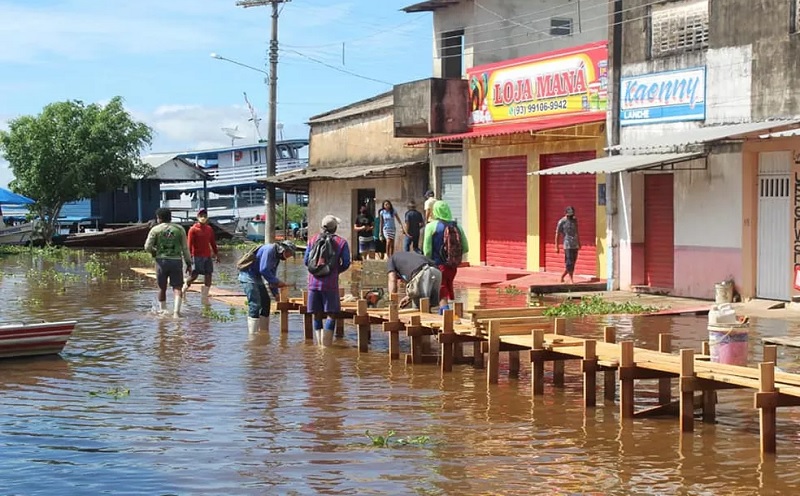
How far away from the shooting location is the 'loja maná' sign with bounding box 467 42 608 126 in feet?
79.1

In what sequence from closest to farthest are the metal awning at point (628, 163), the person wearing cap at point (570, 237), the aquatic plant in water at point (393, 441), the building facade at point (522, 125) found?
1. the aquatic plant in water at point (393, 441)
2. the metal awning at point (628, 163)
3. the person wearing cap at point (570, 237)
4. the building facade at point (522, 125)

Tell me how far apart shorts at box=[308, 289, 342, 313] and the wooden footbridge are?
1.02ft

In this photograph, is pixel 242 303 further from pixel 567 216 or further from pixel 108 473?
pixel 108 473

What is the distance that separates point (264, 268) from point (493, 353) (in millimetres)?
4049

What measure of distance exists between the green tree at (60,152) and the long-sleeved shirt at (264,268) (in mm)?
32265

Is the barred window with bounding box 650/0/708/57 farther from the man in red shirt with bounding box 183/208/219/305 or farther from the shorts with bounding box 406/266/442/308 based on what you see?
the man in red shirt with bounding box 183/208/219/305

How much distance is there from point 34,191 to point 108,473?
1544 inches

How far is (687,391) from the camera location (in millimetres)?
9680

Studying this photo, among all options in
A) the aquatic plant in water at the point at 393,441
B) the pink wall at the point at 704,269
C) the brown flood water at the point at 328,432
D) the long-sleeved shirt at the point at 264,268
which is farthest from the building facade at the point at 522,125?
the aquatic plant in water at the point at 393,441

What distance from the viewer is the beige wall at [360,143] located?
1286 inches

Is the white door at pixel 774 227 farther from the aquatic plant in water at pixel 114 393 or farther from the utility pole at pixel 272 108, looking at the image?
the utility pole at pixel 272 108

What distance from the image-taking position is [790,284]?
19141 mm

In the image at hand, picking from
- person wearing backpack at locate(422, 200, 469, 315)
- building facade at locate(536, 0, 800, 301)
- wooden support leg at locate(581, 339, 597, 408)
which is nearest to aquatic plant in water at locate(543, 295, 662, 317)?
building facade at locate(536, 0, 800, 301)

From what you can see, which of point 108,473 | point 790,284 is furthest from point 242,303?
point 108,473
